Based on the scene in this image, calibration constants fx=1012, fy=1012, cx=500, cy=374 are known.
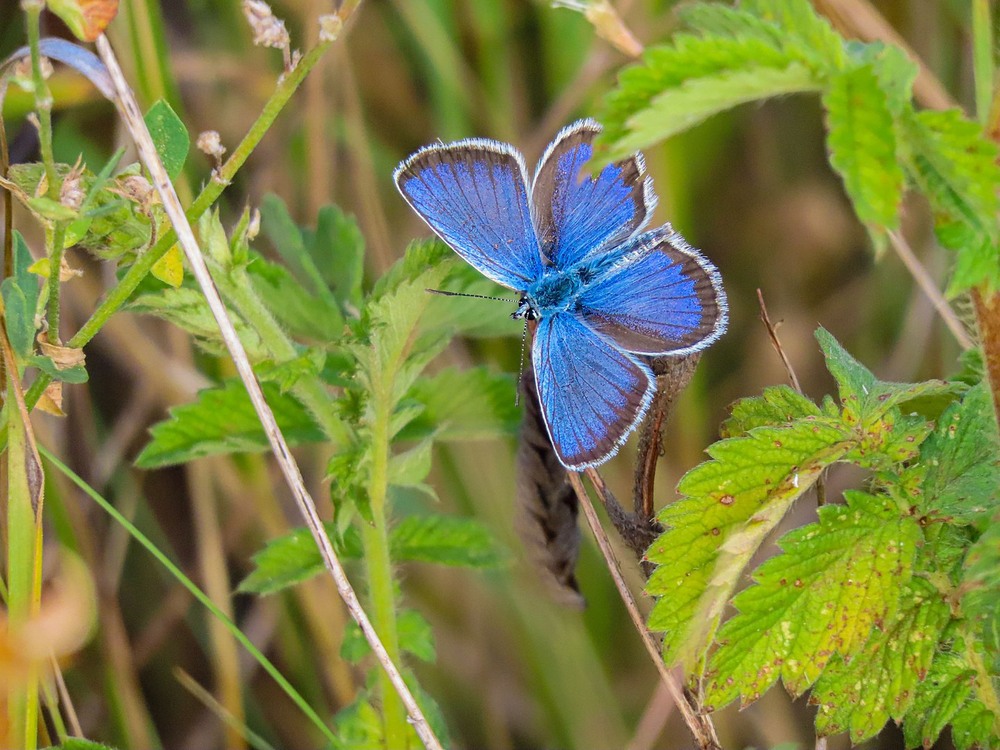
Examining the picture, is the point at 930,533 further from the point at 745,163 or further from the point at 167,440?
the point at 745,163

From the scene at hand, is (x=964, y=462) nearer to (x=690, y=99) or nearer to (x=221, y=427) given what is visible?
(x=690, y=99)

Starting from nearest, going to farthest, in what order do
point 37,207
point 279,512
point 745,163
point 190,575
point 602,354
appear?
point 37,207, point 602,354, point 279,512, point 190,575, point 745,163

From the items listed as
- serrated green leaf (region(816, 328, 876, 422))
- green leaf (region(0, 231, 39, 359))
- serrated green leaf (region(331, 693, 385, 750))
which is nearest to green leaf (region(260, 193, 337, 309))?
green leaf (region(0, 231, 39, 359))

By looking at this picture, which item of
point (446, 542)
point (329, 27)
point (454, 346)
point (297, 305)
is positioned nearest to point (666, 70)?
point (329, 27)

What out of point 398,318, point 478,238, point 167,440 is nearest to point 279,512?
point 167,440

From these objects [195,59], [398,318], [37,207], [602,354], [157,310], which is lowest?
[602,354]

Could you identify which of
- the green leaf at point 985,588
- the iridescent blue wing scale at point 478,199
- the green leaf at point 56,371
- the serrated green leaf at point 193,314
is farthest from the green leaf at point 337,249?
the green leaf at point 985,588

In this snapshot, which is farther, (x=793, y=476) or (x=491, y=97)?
(x=491, y=97)
